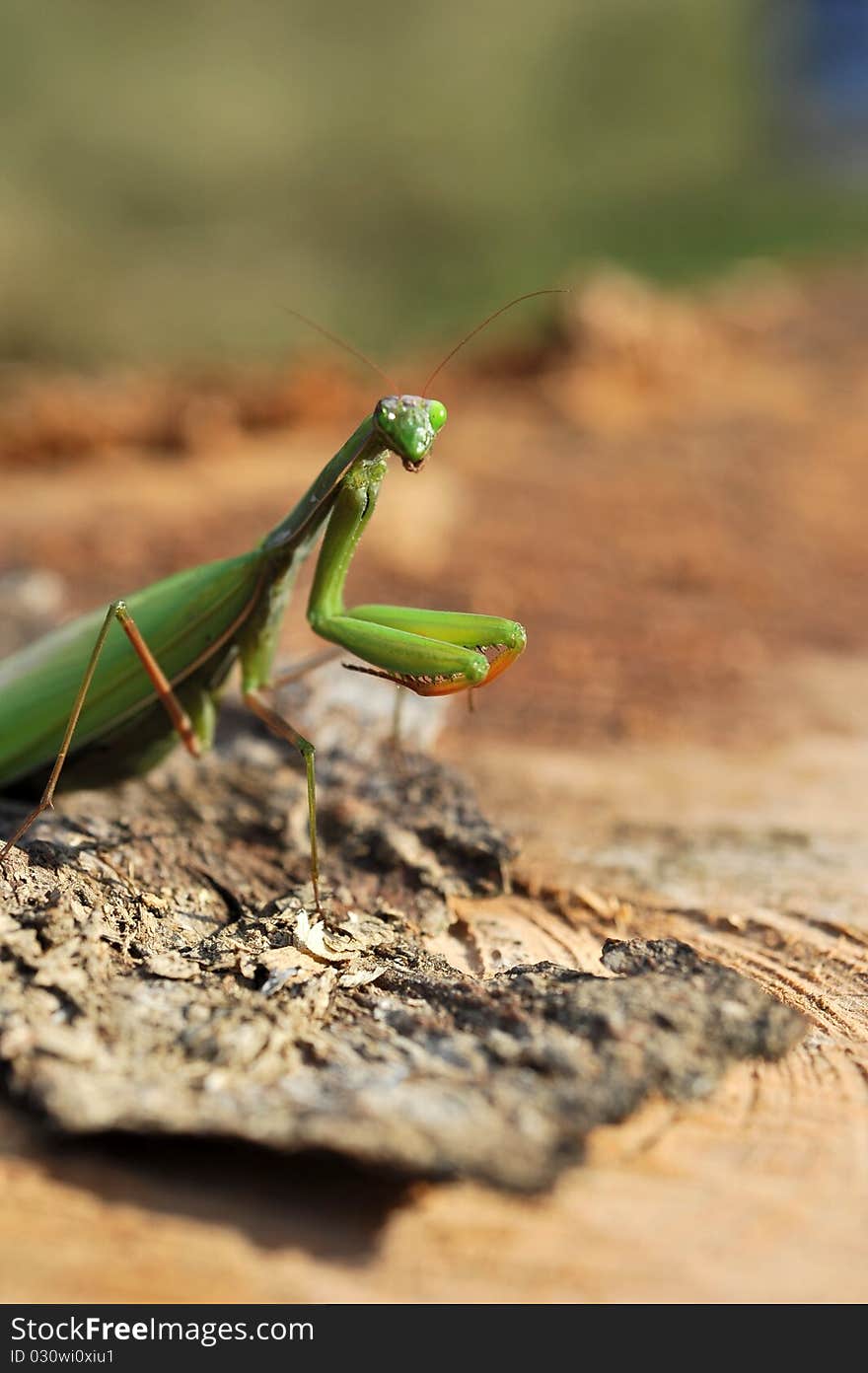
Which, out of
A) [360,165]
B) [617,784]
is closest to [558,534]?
→ [617,784]

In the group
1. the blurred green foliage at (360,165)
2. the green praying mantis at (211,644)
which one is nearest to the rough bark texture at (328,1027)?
the green praying mantis at (211,644)

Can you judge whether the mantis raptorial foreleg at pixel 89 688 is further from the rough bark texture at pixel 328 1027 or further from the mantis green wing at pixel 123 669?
the rough bark texture at pixel 328 1027

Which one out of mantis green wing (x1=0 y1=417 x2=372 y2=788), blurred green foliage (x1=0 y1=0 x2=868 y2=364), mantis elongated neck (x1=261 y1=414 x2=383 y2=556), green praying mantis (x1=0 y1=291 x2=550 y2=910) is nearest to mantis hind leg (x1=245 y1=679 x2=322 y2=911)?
green praying mantis (x1=0 y1=291 x2=550 y2=910)

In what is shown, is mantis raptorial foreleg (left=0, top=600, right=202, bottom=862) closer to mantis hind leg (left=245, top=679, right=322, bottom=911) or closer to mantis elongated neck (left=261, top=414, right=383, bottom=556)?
mantis hind leg (left=245, top=679, right=322, bottom=911)

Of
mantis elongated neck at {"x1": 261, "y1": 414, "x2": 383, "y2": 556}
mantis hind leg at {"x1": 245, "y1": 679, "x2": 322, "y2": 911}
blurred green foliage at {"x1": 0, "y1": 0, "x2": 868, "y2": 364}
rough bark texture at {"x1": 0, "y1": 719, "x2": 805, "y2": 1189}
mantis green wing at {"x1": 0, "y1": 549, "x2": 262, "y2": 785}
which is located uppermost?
blurred green foliage at {"x1": 0, "y1": 0, "x2": 868, "y2": 364}

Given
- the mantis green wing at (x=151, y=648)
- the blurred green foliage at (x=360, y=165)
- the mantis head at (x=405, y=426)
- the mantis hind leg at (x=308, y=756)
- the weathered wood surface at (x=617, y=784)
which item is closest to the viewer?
the weathered wood surface at (x=617, y=784)

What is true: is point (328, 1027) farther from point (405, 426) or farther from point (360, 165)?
point (360, 165)
